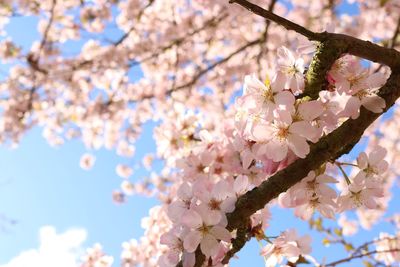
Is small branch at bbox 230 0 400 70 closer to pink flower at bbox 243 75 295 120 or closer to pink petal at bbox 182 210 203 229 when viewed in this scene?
pink flower at bbox 243 75 295 120

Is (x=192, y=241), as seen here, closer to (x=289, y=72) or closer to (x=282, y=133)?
(x=282, y=133)

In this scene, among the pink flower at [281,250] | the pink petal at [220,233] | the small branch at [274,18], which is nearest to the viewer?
the small branch at [274,18]

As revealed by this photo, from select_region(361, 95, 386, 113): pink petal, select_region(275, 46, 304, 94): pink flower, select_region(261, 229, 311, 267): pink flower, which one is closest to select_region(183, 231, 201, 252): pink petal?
→ select_region(261, 229, 311, 267): pink flower

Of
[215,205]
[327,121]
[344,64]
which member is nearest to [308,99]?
[327,121]

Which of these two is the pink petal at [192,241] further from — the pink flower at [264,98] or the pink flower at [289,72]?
the pink flower at [289,72]

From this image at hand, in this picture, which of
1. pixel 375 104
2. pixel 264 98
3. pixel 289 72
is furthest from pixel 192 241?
pixel 375 104

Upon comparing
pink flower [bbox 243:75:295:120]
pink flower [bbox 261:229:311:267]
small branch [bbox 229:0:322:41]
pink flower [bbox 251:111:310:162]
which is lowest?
pink flower [bbox 261:229:311:267]

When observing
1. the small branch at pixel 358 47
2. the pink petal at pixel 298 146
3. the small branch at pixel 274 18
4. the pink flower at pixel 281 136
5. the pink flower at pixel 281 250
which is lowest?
the pink flower at pixel 281 250

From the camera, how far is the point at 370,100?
4.94 ft

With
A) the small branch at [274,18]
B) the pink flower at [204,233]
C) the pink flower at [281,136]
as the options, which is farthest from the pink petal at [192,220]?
the small branch at [274,18]

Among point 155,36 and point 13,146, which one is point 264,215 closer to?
point 155,36

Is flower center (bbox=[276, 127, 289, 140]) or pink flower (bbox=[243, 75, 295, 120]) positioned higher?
pink flower (bbox=[243, 75, 295, 120])

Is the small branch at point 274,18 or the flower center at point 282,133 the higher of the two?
the small branch at point 274,18

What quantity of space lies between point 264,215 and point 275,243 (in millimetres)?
123
